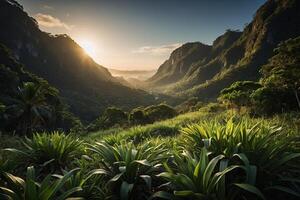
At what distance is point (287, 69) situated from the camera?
2314cm

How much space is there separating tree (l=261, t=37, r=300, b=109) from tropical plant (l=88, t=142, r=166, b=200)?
17.6m

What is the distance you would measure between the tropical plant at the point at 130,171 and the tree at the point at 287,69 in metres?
17.6

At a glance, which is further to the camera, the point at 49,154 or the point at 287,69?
the point at 287,69

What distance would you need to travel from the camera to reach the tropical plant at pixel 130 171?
467cm

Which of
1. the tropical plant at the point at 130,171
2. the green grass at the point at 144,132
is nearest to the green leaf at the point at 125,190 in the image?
the tropical plant at the point at 130,171

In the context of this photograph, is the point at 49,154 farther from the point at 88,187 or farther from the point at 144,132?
the point at 144,132

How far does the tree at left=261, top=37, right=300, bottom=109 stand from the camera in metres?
Result: 21.7

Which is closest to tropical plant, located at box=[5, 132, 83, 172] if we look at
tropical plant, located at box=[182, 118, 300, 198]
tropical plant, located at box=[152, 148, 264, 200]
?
tropical plant, located at box=[182, 118, 300, 198]

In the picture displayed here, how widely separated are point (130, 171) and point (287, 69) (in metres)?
21.4

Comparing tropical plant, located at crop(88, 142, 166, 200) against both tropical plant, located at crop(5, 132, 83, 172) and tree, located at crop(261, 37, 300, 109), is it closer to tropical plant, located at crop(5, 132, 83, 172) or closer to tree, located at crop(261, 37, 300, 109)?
tropical plant, located at crop(5, 132, 83, 172)

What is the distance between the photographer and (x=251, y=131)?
536cm

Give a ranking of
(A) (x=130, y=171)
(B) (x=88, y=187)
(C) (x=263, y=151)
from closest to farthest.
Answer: (C) (x=263, y=151) < (B) (x=88, y=187) < (A) (x=130, y=171)

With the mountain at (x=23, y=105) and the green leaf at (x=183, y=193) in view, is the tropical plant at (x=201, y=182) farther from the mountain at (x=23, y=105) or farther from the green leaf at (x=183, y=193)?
the mountain at (x=23, y=105)

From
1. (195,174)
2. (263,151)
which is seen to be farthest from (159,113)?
(195,174)
